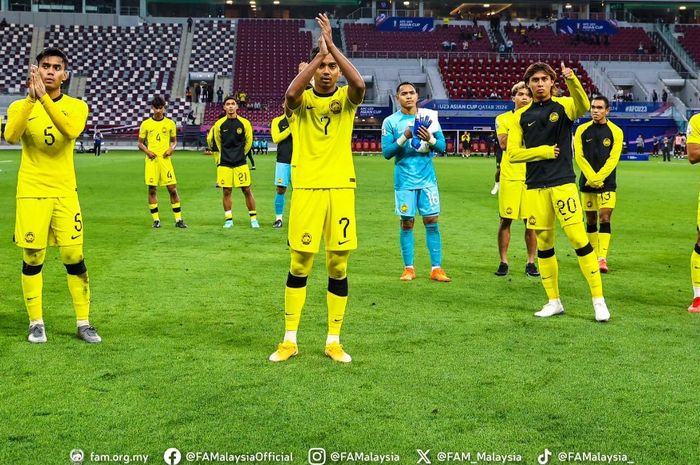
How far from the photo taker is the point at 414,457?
4562 millimetres

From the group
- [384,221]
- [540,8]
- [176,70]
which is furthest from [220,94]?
[384,221]

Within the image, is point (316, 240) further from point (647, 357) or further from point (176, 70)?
point (176, 70)

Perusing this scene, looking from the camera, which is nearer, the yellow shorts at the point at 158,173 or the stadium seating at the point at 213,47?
the yellow shorts at the point at 158,173

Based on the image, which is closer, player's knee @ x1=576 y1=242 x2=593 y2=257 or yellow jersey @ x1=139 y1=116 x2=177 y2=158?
player's knee @ x1=576 y1=242 x2=593 y2=257

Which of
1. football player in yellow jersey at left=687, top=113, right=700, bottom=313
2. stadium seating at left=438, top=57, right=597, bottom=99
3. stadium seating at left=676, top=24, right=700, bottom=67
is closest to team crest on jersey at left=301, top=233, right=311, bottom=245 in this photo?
football player in yellow jersey at left=687, top=113, right=700, bottom=313

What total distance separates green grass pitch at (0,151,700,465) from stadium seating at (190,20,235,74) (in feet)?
180

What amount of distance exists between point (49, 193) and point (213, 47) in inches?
2496

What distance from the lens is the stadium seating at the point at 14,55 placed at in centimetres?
6266

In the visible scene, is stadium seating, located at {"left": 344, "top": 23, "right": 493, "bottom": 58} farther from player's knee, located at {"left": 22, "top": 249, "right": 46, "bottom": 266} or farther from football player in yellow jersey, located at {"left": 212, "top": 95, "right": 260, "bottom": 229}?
player's knee, located at {"left": 22, "top": 249, "right": 46, "bottom": 266}

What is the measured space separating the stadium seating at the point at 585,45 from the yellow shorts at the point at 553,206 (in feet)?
204

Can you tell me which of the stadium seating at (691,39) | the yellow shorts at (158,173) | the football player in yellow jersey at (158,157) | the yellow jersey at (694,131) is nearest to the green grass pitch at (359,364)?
the yellow jersey at (694,131)

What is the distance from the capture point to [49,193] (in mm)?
6957

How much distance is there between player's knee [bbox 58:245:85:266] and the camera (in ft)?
23.2

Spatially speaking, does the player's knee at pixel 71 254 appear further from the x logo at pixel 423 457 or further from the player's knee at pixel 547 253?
the player's knee at pixel 547 253
